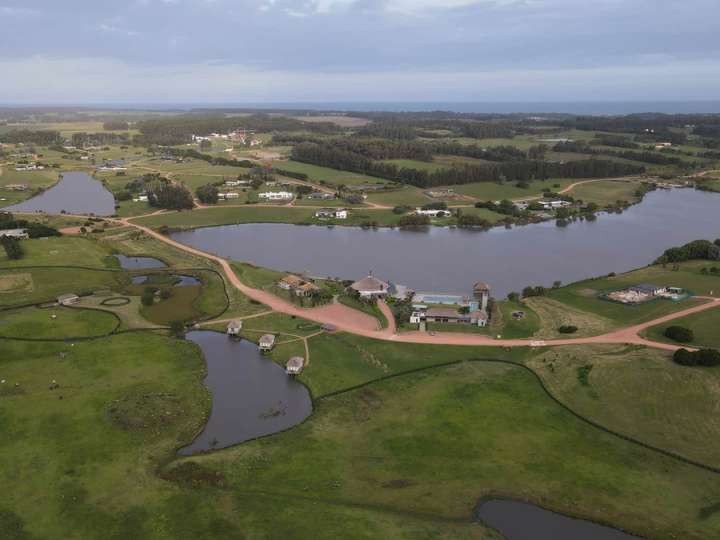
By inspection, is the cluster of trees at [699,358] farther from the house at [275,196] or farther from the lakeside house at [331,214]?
the house at [275,196]

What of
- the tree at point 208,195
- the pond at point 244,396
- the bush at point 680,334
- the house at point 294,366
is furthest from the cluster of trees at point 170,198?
the bush at point 680,334

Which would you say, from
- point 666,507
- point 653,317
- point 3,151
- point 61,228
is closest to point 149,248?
point 61,228

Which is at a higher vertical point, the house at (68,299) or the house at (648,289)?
the house at (648,289)

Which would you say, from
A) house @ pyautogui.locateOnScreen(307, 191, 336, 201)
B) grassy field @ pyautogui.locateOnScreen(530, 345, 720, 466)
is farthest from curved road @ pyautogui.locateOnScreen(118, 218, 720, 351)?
house @ pyautogui.locateOnScreen(307, 191, 336, 201)

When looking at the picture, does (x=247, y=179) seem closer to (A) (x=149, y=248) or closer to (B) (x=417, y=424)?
(A) (x=149, y=248)

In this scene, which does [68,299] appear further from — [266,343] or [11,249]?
[266,343]

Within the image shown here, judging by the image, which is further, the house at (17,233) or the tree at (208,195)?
the tree at (208,195)
